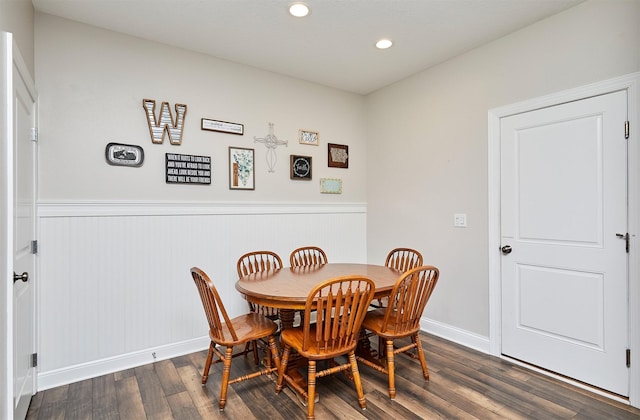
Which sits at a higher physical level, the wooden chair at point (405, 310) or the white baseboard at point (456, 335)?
the wooden chair at point (405, 310)

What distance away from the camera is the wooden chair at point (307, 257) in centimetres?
324

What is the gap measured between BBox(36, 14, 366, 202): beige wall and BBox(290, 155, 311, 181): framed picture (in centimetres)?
8

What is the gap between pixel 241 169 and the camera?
324 cm

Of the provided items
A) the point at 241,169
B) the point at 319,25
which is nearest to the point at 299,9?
the point at 319,25

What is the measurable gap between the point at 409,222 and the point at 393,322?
4.86 ft

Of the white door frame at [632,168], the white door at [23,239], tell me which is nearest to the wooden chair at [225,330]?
the white door at [23,239]

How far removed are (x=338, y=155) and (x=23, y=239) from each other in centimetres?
293

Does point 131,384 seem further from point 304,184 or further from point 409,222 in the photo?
point 409,222

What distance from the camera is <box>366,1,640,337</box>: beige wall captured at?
2264mm

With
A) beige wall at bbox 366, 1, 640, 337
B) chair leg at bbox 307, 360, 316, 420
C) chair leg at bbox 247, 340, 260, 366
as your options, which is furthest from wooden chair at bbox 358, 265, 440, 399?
beige wall at bbox 366, 1, 640, 337

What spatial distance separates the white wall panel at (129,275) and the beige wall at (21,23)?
1010mm

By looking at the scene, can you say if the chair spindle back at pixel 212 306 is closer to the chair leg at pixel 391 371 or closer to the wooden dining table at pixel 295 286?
the wooden dining table at pixel 295 286

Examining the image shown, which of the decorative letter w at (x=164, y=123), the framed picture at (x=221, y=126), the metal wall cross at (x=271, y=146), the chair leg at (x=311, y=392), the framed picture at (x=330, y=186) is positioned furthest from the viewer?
the framed picture at (x=330, y=186)

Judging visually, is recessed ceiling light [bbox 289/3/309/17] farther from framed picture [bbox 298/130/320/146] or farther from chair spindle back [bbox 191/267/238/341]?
chair spindle back [bbox 191/267/238/341]
